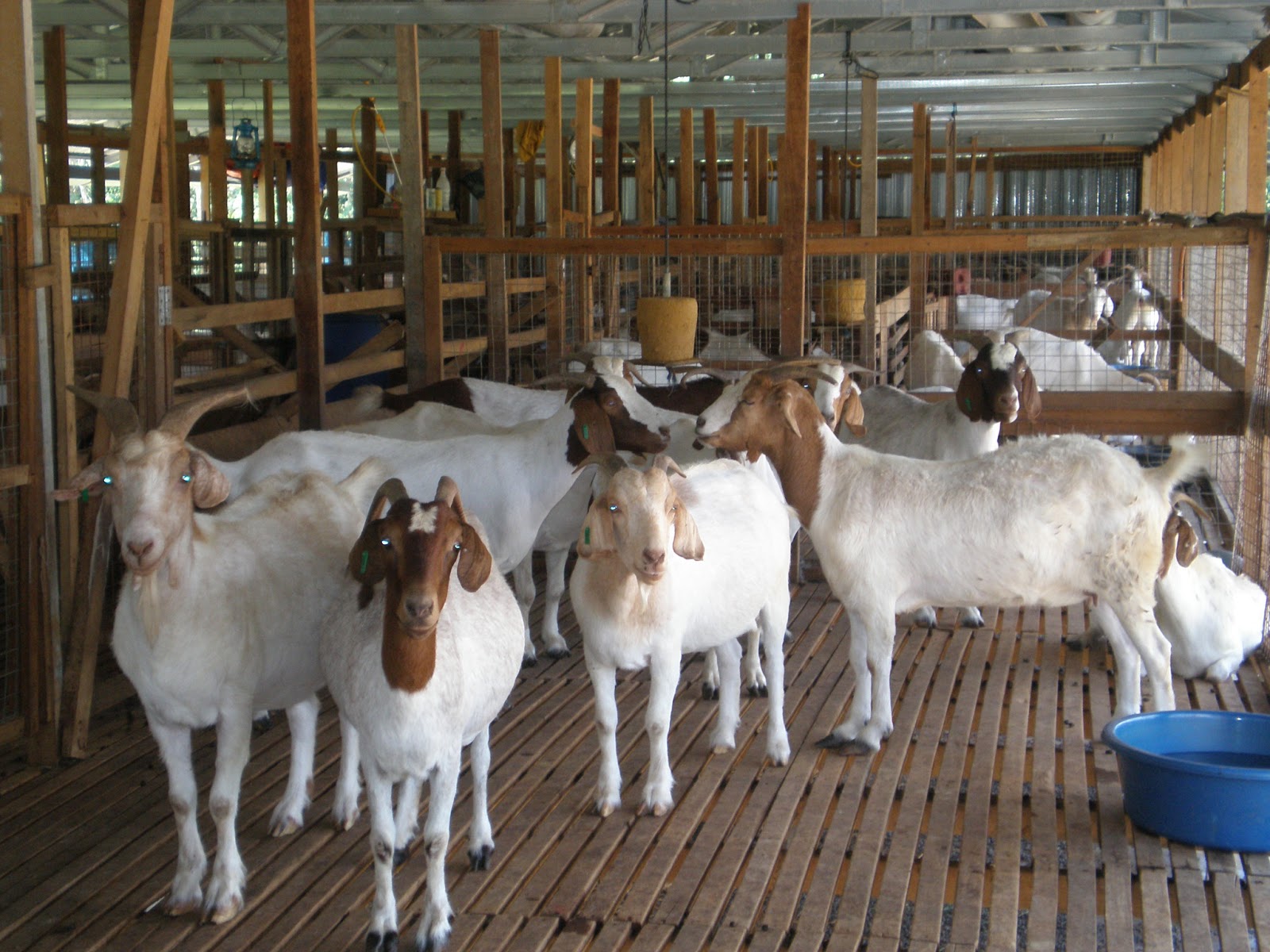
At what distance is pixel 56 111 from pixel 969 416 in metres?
7.69

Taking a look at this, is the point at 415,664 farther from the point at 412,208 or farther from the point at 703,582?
the point at 412,208

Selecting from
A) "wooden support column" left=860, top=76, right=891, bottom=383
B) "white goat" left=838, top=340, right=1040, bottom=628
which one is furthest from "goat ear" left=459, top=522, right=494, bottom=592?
"wooden support column" left=860, top=76, right=891, bottom=383

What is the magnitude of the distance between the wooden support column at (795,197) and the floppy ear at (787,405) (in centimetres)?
176

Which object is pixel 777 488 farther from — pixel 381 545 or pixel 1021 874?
pixel 381 545

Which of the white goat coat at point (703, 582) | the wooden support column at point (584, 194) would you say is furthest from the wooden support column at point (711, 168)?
the white goat coat at point (703, 582)

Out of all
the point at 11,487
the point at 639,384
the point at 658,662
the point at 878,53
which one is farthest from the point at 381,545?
the point at 878,53

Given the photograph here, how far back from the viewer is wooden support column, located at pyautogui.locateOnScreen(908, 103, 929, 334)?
1181 centimetres

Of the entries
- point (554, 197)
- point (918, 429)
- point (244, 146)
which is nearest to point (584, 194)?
point (554, 197)

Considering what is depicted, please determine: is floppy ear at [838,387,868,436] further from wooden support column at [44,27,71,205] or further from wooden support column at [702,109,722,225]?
wooden support column at [702,109,722,225]

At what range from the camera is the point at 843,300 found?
1022 cm

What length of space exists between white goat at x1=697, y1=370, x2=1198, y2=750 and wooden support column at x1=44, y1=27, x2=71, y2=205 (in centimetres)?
713

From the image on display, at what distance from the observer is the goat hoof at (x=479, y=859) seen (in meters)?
4.50

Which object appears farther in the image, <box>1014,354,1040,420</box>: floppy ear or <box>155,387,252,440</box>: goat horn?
<box>1014,354,1040,420</box>: floppy ear

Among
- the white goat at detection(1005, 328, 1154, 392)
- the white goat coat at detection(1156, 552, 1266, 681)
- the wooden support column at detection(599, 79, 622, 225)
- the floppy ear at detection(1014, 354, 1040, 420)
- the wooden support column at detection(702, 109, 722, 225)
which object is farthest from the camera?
the wooden support column at detection(702, 109, 722, 225)
